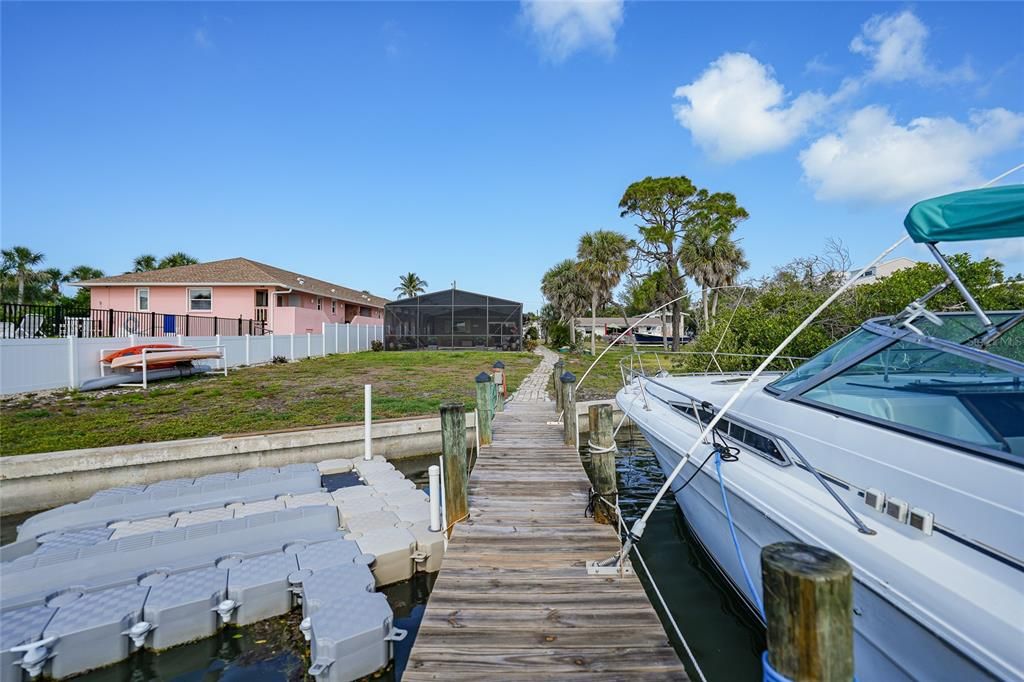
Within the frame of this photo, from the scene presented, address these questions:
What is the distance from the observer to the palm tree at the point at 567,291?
34469mm

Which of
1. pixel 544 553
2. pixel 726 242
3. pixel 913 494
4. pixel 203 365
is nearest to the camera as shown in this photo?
pixel 913 494

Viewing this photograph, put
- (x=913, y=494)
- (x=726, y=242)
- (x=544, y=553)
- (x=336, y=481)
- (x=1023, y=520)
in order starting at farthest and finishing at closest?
(x=726, y=242) → (x=336, y=481) → (x=544, y=553) → (x=913, y=494) → (x=1023, y=520)

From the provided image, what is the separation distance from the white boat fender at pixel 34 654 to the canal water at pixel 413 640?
0.93ft

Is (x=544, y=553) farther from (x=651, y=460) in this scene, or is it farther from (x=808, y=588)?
(x=651, y=460)

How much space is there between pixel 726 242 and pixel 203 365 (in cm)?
2446

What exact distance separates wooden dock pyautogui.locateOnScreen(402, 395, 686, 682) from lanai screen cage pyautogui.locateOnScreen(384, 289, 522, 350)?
2316 centimetres

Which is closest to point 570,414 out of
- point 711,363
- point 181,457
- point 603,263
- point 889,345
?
point 889,345

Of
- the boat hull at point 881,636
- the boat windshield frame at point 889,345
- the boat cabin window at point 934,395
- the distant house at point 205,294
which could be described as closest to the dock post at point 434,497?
the boat hull at point 881,636

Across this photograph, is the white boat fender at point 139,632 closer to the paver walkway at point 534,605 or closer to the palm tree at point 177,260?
the paver walkway at point 534,605

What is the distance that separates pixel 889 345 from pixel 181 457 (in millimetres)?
8767

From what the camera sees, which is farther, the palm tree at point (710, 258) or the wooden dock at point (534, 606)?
the palm tree at point (710, 258)

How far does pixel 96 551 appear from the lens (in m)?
4.44

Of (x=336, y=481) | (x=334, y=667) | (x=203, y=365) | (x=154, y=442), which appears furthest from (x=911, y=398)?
(x=203, y=365)

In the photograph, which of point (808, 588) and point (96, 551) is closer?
point (808, 588)
